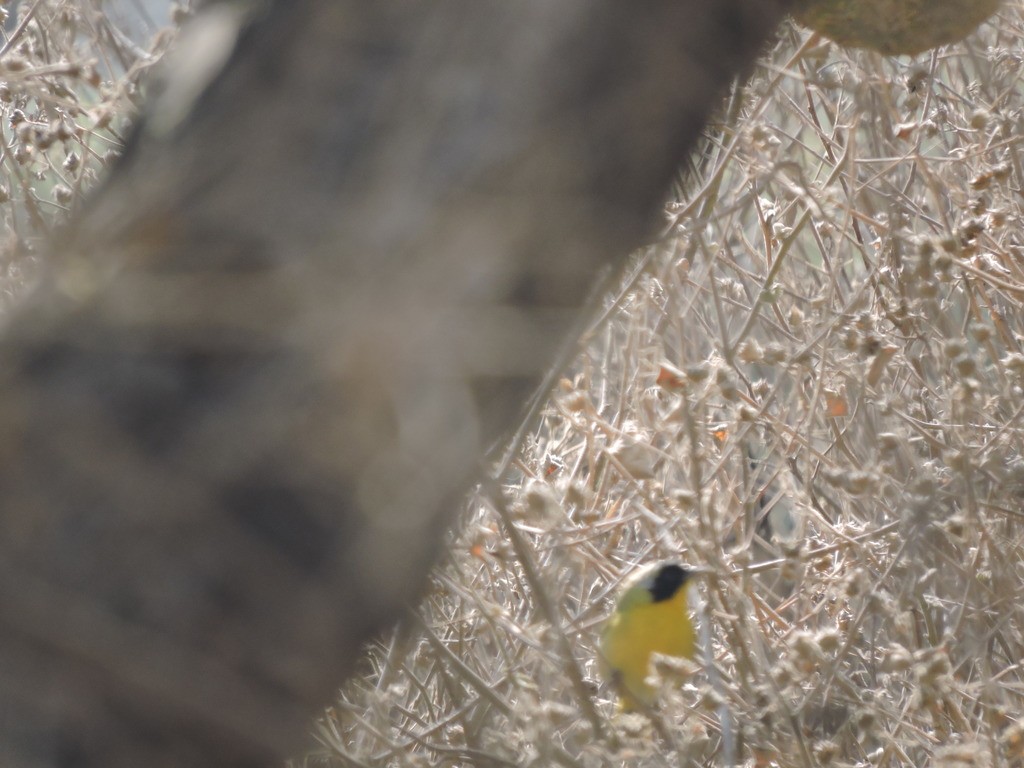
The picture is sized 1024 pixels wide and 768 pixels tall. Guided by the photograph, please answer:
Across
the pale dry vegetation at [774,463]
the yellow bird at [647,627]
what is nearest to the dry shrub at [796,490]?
the pale dry vegetation at [774,463]

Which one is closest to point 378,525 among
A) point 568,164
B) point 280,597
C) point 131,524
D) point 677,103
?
point 280,597

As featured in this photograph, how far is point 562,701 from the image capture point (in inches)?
119

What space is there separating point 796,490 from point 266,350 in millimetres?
2372

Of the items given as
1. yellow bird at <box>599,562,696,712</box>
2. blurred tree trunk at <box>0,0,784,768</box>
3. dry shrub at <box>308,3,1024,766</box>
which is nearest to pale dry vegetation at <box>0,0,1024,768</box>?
dry shrub at <box>308,3,1024,766</box>

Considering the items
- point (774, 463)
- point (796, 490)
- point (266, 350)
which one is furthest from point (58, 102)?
point (774, 463)

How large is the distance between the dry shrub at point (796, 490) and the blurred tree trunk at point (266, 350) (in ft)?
1.49

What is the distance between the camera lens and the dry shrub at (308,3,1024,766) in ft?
6.66

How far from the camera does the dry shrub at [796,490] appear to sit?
2031mm

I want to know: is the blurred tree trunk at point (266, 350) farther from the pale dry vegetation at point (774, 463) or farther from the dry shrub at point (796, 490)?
the pale dry vegetation at point (774, 463)

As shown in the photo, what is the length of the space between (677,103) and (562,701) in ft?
7.13

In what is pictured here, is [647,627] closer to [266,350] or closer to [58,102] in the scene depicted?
[58,102]

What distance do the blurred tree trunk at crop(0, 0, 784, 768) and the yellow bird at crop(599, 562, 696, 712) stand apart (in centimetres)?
258

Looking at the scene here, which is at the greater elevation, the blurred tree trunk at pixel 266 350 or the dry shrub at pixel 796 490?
the blurred tree trunk at pixel 266 350

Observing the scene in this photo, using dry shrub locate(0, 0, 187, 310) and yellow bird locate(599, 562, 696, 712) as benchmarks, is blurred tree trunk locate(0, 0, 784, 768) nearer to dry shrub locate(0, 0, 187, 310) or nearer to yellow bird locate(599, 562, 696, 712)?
dry shrub locate(0, 0, 187, 310)
